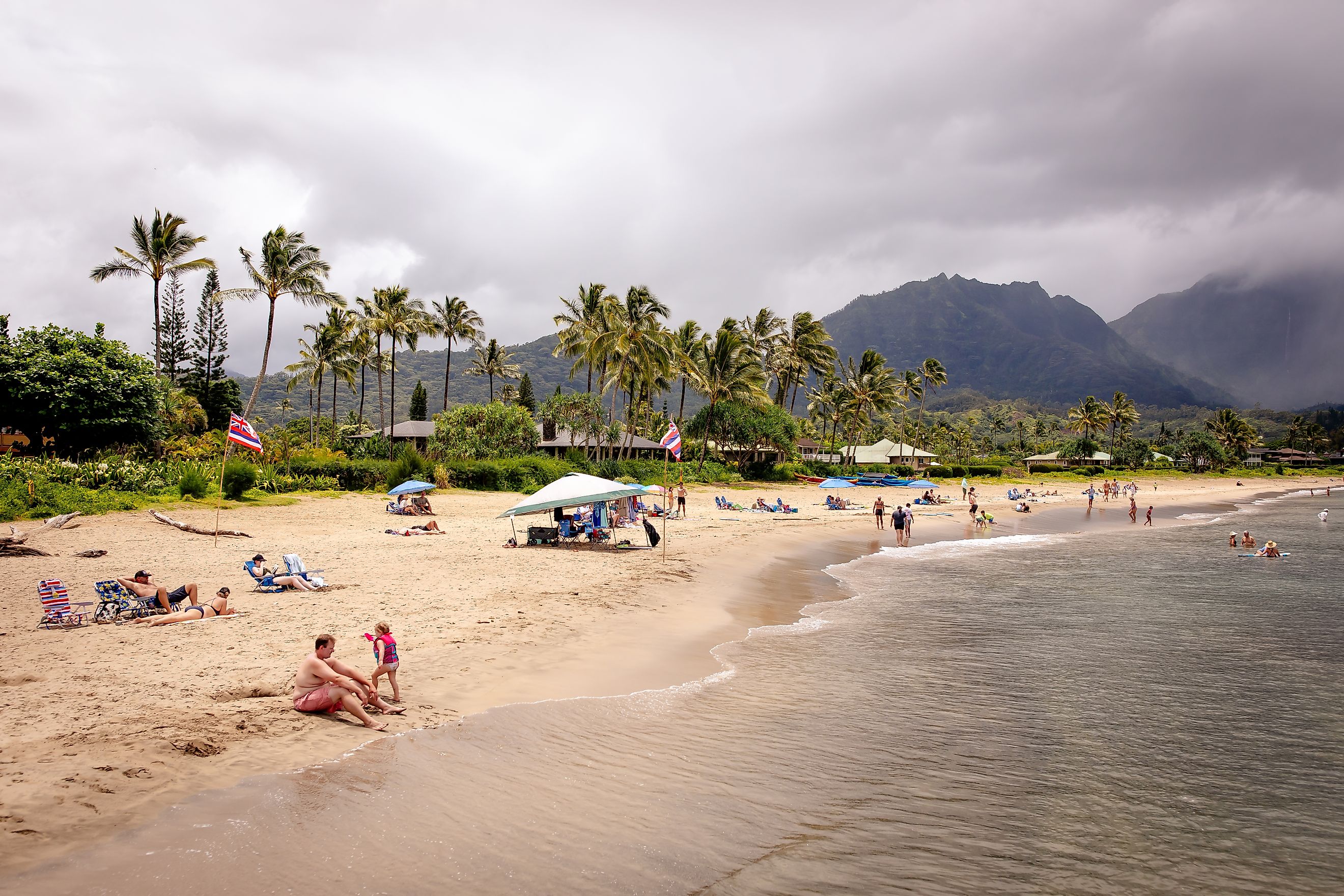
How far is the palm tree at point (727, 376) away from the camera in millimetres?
52656

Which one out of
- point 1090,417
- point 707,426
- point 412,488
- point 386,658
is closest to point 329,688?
point 386,658

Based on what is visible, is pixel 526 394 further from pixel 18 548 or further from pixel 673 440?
pixel 18 548

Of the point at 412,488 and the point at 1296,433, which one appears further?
the point at 1296,433

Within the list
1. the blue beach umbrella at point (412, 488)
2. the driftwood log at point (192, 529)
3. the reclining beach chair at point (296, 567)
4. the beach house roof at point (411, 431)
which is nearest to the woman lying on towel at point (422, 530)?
the driftwood log at point (192, 529)

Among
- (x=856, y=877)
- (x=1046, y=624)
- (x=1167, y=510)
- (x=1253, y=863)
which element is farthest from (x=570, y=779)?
(x=1167, y=510)

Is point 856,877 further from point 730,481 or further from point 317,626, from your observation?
point 730,481

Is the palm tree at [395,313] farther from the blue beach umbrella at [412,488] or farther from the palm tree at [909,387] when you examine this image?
the palm tree at [909,387]

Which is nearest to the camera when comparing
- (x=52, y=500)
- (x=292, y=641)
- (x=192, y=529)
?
(x=292, y=641)

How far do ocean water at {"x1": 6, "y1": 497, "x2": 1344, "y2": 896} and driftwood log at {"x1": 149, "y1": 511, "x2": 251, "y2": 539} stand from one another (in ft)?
49.6

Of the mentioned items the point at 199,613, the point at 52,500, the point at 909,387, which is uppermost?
the point at 909,387

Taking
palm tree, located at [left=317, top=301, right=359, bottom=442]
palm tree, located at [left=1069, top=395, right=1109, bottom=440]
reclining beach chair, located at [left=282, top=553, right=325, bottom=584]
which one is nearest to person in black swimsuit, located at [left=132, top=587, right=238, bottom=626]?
reclining beach chair, located at [left=282, top=553, right=325, bottom=584]

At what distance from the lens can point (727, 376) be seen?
174 feet

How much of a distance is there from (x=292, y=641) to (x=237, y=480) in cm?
2010

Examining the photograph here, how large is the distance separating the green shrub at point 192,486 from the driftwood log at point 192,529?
5.16 meters
